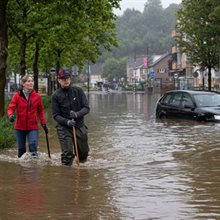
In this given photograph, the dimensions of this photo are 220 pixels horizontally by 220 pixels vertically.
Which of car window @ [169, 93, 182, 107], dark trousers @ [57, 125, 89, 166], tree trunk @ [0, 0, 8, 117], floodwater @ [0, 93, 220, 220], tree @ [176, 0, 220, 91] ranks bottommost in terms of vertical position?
floodwater @ [0, 93, 220, 220]

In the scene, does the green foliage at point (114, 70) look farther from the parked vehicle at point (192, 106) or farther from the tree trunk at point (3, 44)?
the tree trunk at point (3, 44)

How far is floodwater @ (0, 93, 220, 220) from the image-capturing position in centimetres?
620

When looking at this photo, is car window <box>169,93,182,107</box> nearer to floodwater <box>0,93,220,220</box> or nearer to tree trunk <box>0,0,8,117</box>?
A: floodwater <box>0,93,220,220</box>

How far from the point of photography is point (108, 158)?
11.1m

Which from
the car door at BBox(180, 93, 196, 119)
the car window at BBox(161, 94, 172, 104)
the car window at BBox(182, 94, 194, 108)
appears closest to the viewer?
the car door at BBox(180, 93, 196, 119)

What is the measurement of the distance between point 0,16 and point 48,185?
9186mm

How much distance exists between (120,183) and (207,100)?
11.1 meters

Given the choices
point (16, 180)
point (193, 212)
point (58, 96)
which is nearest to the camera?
point (193, 212)

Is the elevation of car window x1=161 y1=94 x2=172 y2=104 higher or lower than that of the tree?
lower

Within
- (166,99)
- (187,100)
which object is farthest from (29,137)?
(166,99)

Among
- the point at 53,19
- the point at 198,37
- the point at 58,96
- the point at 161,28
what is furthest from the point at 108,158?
the point at 161,28

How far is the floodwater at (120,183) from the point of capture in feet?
20.3

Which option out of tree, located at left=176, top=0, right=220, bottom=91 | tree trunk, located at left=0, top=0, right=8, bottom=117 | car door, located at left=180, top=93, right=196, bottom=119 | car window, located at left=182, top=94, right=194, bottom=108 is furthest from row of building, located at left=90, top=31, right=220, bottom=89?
tree trunk, located at left=0, top=0, right=8, bottom=117

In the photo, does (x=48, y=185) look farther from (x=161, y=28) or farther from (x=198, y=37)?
(x=161, y=28)
